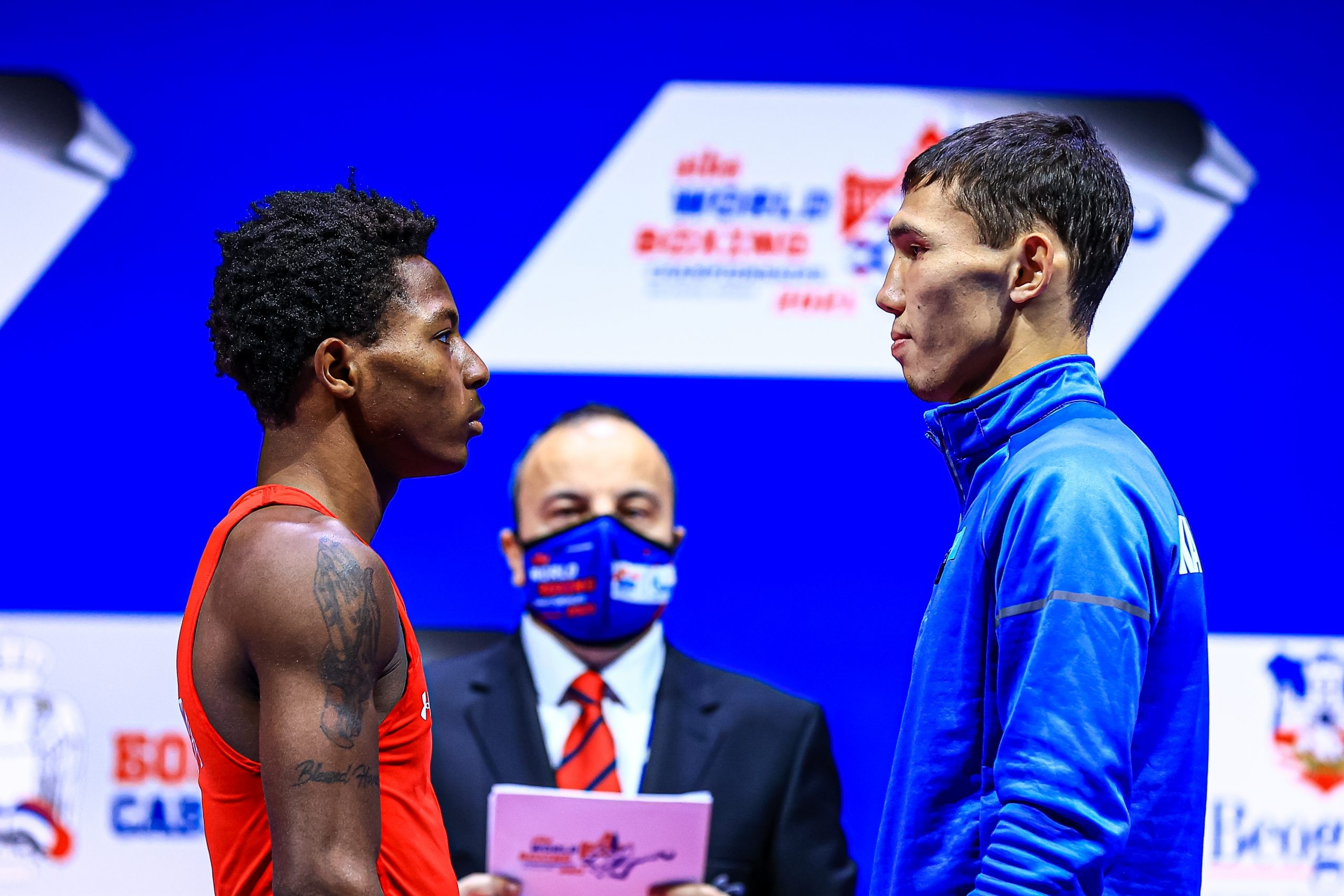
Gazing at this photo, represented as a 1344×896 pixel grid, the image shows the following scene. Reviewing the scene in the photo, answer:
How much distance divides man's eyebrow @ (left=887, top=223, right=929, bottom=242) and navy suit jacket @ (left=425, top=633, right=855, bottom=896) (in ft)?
4.94

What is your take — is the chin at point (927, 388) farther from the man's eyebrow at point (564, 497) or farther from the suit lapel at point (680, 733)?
the suit lapel at point (680, 733)

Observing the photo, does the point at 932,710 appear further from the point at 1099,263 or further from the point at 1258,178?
the point at 1258,178

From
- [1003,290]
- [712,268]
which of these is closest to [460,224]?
[712,268]

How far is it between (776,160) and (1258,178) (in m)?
1.20

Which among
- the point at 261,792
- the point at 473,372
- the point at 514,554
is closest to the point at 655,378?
the point at 514,554

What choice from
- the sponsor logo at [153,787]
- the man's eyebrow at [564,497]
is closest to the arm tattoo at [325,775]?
the man's eyebrow at [564,497]

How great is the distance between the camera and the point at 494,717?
255 cm

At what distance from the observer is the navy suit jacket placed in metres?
2.47

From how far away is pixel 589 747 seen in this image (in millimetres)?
2549

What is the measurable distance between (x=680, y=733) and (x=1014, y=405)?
5.05 ft

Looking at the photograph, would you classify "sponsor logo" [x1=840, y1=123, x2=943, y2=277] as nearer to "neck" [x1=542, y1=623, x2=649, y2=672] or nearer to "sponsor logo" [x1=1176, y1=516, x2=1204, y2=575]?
"neck" [x1=542, y1=623, x2=649, y2=672]

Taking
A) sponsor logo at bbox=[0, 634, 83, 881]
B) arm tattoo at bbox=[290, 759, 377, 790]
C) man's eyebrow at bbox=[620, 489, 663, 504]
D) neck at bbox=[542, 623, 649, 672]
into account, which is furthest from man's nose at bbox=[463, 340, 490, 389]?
sponsor logo at bbox=[0, 634, 83, 881]

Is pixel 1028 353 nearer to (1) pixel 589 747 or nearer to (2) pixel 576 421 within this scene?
(2) pixel 576 421

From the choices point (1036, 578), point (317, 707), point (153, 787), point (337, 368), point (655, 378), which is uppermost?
point (655, 378)
